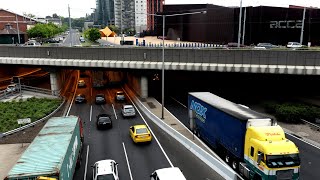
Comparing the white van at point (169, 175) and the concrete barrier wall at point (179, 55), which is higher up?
the concrete barrier wall at point (179, 55)

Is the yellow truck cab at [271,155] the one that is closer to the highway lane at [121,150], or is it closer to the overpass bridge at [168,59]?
the highway lane at [121,150]

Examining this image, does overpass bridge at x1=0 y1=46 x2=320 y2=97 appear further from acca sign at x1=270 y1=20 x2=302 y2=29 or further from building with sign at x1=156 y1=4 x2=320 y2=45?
acca sign at x1=270 y1=20 x2=302 y2=29

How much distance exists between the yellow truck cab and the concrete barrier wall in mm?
19816

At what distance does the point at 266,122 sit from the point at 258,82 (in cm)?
3114

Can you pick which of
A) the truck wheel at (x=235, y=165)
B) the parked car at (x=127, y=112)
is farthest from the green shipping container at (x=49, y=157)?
the parked car at (x=127, y=112)

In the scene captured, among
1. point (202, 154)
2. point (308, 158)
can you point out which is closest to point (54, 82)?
point (202, 154)

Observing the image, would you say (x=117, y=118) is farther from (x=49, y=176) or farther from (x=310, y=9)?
(x=310, y=9)

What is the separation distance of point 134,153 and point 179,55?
1891 centimetres

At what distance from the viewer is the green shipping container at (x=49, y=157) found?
15.1 meters

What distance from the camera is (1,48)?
47.1 meters

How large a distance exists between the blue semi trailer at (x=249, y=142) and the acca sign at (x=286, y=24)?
46.5m

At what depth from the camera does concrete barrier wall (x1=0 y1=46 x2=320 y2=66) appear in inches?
1441

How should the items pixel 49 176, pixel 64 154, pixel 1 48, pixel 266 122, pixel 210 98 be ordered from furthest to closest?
pixel 1 48
pixel 210 98
pixel 266 122
pixel 64 154
pixel 49 176

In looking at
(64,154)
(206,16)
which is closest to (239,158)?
(64,154)
